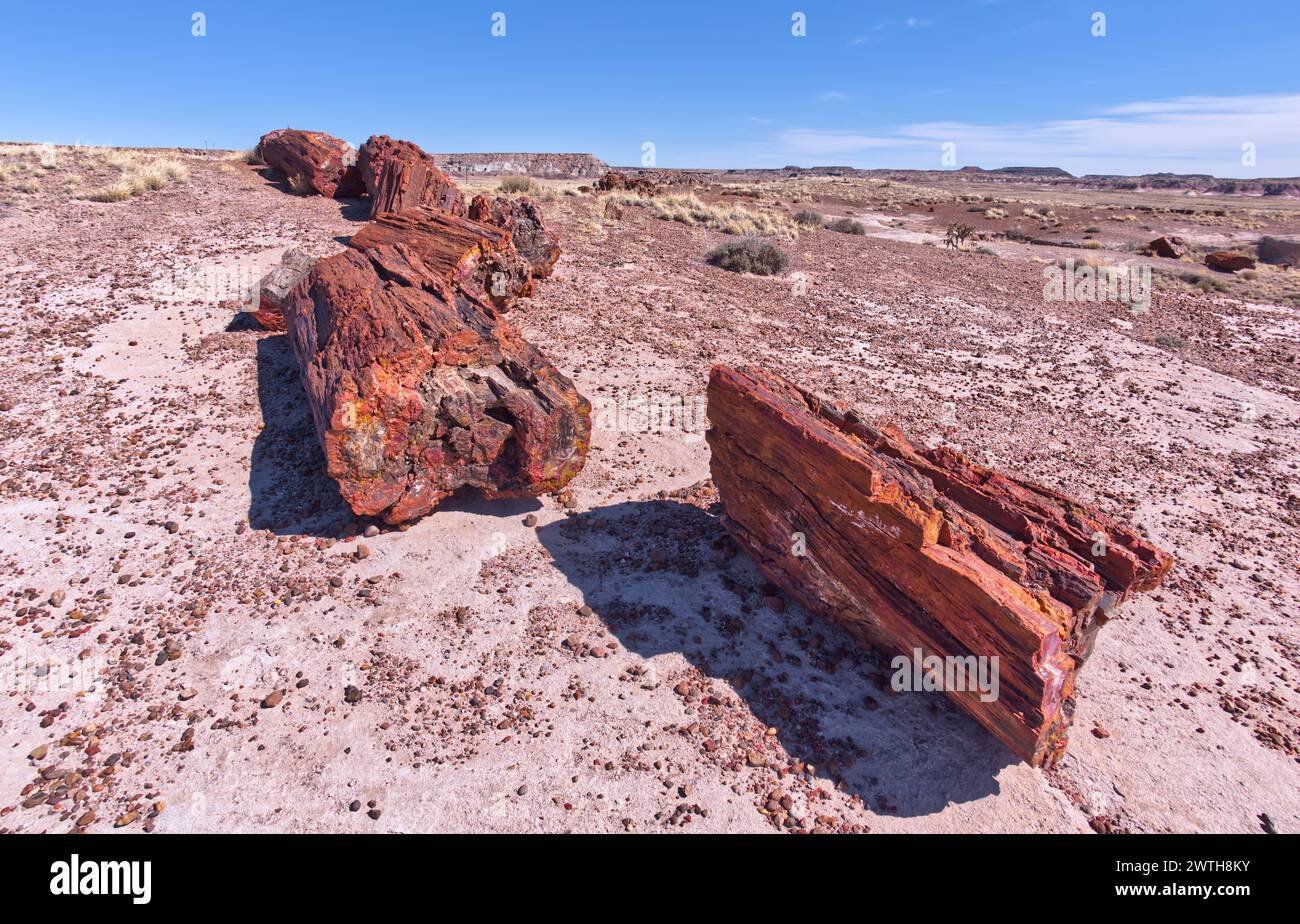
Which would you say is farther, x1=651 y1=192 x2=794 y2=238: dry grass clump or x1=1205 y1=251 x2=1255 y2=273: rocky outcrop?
x1=1205 y1=251 x2=1255 y2=273: rocky outcrop

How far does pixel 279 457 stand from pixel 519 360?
3150 millimetres

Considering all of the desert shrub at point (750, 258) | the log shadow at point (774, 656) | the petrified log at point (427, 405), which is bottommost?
the log shadow at point (774, 656)

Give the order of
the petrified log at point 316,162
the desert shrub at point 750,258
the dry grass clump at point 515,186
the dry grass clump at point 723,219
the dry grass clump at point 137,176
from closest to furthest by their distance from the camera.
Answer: the dry grass clump at point 137,176, the desert shrub at point 750,258, the petrified log at point 316,162, the dry grass clump at point 723,219, the dry grass clump at point 515,186

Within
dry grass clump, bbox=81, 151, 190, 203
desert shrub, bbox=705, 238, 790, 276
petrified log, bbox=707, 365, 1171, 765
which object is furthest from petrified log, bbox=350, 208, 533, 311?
dry grass clump, bbox=81, 151, 190, 203

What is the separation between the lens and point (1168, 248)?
26.9 meters

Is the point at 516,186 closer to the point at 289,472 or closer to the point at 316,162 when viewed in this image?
the point at 316,162

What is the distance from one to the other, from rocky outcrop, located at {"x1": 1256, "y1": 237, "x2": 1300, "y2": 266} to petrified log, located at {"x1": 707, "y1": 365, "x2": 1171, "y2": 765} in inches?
1320

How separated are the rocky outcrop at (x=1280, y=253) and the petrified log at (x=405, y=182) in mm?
34791

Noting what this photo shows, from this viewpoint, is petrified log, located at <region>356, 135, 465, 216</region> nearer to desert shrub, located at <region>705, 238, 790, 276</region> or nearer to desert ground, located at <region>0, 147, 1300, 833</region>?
desert ground, located at <region>0, 147, 1300, 833</region>

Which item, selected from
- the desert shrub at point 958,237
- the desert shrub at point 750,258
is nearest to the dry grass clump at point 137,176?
the desert shrub at point 750,258

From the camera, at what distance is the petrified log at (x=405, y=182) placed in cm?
1592

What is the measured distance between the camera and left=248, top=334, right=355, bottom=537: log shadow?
244 inches

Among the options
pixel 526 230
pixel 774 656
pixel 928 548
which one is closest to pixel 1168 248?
pixel 526 230

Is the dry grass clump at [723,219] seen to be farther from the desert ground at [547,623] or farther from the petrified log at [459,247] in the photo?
the desert ground at [547,623]
